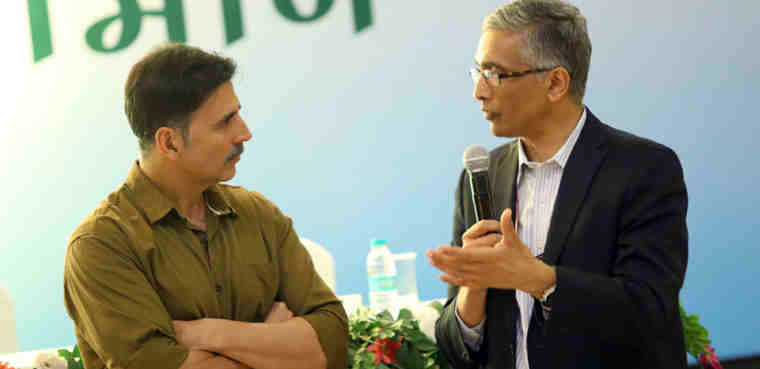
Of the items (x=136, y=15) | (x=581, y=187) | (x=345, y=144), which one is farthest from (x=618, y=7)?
(x=581, y=187)

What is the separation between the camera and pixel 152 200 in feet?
6.35

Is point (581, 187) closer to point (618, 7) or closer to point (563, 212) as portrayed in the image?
point (563, 212)

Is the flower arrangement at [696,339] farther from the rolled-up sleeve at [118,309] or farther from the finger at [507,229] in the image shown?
the rolled-up sleeve at [118,309]

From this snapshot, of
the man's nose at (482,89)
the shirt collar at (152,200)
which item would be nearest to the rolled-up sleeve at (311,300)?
the shirt collar at (152,200)

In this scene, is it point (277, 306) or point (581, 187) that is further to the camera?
point (277, 306)

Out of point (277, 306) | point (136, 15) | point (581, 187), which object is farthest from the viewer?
point (136, 15)

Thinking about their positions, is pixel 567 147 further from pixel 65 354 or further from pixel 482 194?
pixel 65 354

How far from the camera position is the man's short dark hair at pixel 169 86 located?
6.30 ft

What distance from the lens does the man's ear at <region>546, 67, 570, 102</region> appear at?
194 centimetres

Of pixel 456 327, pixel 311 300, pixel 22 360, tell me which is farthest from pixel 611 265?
pixel 22 360

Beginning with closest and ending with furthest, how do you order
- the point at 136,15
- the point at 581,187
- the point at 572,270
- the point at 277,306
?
the point at 572,270 → the point at 581,187 → the point at 277,306 → the point at 136,15

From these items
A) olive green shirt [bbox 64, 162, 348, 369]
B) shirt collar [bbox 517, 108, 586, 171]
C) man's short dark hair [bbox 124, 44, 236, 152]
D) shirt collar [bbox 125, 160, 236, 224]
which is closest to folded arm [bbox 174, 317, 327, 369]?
Answer: olive green shirt [bbox 64, 162, 348, 369]

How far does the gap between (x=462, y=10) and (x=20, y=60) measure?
9.91 feet

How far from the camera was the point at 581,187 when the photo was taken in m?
1.85
